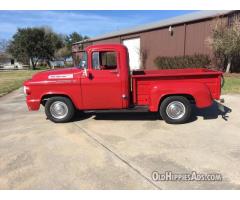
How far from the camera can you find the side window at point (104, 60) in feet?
20.6

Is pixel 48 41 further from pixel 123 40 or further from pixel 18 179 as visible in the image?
pixel 18 179

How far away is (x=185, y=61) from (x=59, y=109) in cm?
1430

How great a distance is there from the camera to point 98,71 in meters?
6.27

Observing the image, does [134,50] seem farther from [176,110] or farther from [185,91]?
[185,91]

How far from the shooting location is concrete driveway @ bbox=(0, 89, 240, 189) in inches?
146

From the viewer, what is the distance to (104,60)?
21.1 ft

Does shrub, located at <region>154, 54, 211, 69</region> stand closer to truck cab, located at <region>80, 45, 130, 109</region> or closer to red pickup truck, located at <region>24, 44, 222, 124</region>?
red pickup truck, located at <region>24, 44, 222, 124</region>

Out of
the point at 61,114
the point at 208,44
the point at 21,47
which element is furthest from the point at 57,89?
the point at 21,47

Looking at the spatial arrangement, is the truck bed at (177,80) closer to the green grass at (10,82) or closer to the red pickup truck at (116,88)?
the red pickup truck at (116,88)

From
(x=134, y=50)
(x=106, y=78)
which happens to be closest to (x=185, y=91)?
(x=106, y=78)

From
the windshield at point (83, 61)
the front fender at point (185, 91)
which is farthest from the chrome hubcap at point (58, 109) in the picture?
the front fender at point (185, 91)

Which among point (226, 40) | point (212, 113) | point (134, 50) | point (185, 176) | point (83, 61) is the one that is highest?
point (226, 40)
